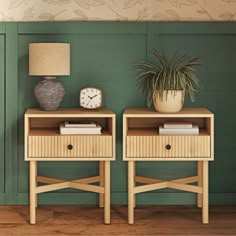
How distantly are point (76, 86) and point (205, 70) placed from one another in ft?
2.71

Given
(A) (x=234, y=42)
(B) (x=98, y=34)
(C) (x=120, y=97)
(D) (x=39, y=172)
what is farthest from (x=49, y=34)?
(A) (x=234, y=42)

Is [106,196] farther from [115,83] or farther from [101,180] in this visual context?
[115,83]

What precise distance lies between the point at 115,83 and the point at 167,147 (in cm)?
65

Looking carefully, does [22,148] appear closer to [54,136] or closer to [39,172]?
→ [39,172]

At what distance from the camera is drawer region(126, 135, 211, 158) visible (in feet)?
13.1

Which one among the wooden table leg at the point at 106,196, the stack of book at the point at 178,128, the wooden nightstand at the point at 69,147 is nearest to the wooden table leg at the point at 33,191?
the wooden nightstand at the point at 69,147

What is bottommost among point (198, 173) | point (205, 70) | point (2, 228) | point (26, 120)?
point (2, 228)

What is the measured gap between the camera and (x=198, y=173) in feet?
14.2

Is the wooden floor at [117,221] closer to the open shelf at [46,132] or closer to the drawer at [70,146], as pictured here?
the drawer at [70,146]

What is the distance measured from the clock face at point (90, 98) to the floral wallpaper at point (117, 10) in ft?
1.60

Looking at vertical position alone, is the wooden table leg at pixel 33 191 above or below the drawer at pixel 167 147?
below

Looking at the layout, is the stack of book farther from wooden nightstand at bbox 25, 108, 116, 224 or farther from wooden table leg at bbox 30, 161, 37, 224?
wooden table leg at bbox 30, 161, 37, 224

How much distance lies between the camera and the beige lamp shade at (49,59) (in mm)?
4016

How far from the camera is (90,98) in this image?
4.18 m
